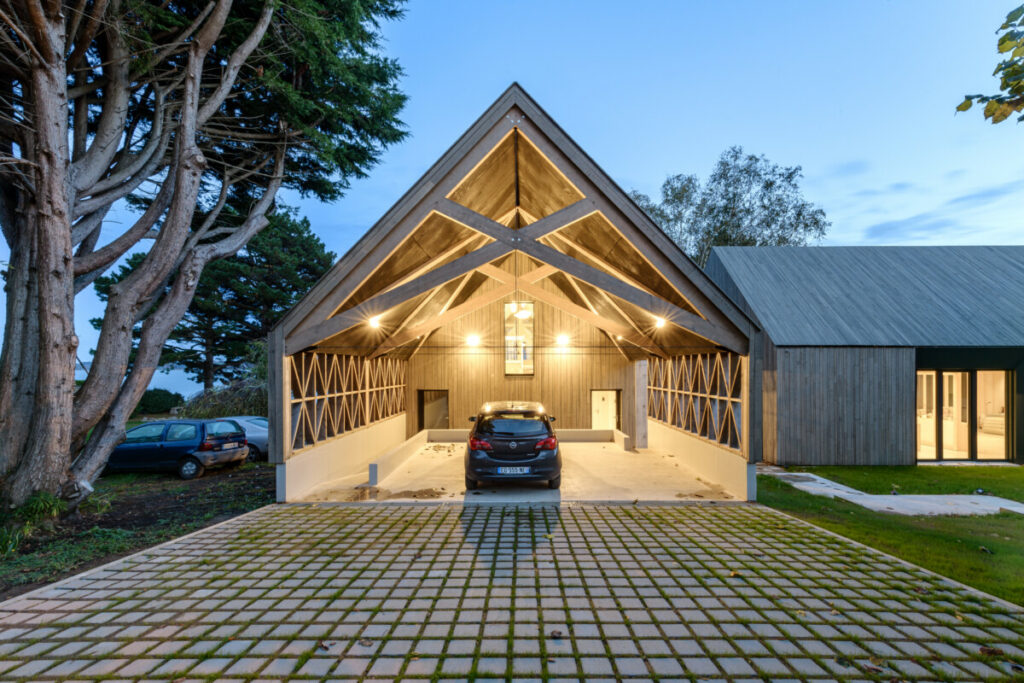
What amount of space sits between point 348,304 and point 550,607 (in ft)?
19.9

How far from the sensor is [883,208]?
77625 mm

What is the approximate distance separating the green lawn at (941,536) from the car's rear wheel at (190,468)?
11.3 m

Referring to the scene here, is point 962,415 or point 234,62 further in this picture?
point 962,415

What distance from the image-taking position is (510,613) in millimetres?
3744

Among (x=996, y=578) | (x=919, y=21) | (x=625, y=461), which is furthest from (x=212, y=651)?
(x=625, y=461)

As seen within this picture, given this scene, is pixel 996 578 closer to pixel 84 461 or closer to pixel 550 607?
pixel 550 607

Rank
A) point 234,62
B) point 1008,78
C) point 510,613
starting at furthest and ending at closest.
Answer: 1. point 234,62
2. point 510,613
3. point 1008,78

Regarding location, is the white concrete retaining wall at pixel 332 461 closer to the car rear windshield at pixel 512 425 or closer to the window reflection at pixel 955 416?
the car rear windshield at pixel 512 425

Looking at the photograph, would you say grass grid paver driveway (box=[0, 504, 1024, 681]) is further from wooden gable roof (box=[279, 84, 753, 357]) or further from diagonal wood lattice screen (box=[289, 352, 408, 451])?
wooden gable roof (box=[279, 84, 753, 357])

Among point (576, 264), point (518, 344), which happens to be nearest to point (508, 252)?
point (576, 264)

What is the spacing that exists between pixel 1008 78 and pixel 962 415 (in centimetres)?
1299

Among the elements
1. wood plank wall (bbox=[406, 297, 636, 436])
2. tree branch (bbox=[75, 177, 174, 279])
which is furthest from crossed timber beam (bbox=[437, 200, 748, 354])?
wood plank wall (bbox=[406, 297, 636, 436])

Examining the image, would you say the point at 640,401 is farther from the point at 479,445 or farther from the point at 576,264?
the point at 576,264

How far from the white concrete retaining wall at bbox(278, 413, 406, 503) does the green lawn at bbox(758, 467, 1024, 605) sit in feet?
26.0
